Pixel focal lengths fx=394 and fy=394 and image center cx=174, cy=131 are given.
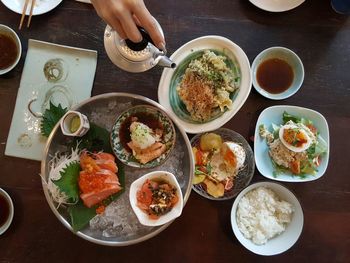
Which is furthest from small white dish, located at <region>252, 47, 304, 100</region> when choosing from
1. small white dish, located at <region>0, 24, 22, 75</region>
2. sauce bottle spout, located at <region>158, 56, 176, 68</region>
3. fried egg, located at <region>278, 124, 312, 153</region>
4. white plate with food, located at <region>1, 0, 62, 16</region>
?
small white dish, located at <region>0, 24, 22, 75</region>

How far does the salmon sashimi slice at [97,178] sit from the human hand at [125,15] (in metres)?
0.76

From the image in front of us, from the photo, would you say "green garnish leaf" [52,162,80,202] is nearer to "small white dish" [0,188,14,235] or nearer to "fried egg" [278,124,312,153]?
"small white dish" [0,188,14,235]

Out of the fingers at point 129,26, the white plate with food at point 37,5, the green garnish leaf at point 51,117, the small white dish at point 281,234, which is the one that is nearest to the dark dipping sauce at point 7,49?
the white plate with food at point 37,5

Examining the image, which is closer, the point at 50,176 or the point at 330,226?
the point at 50,176

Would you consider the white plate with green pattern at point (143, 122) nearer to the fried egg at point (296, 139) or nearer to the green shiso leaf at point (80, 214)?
the green shiso leaf at point (80, 214)

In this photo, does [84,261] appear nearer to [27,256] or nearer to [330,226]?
[27,256]

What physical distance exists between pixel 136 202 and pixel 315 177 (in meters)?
1.05

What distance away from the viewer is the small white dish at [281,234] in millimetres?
2295

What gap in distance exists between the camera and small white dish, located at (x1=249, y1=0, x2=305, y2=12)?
95.3 inches

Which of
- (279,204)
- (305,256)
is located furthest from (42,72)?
(305,256)

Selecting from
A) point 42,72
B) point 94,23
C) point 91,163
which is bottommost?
point 91,163

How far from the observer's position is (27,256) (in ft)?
7.79

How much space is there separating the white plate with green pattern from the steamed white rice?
0.57m

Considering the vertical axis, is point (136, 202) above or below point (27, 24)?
below
